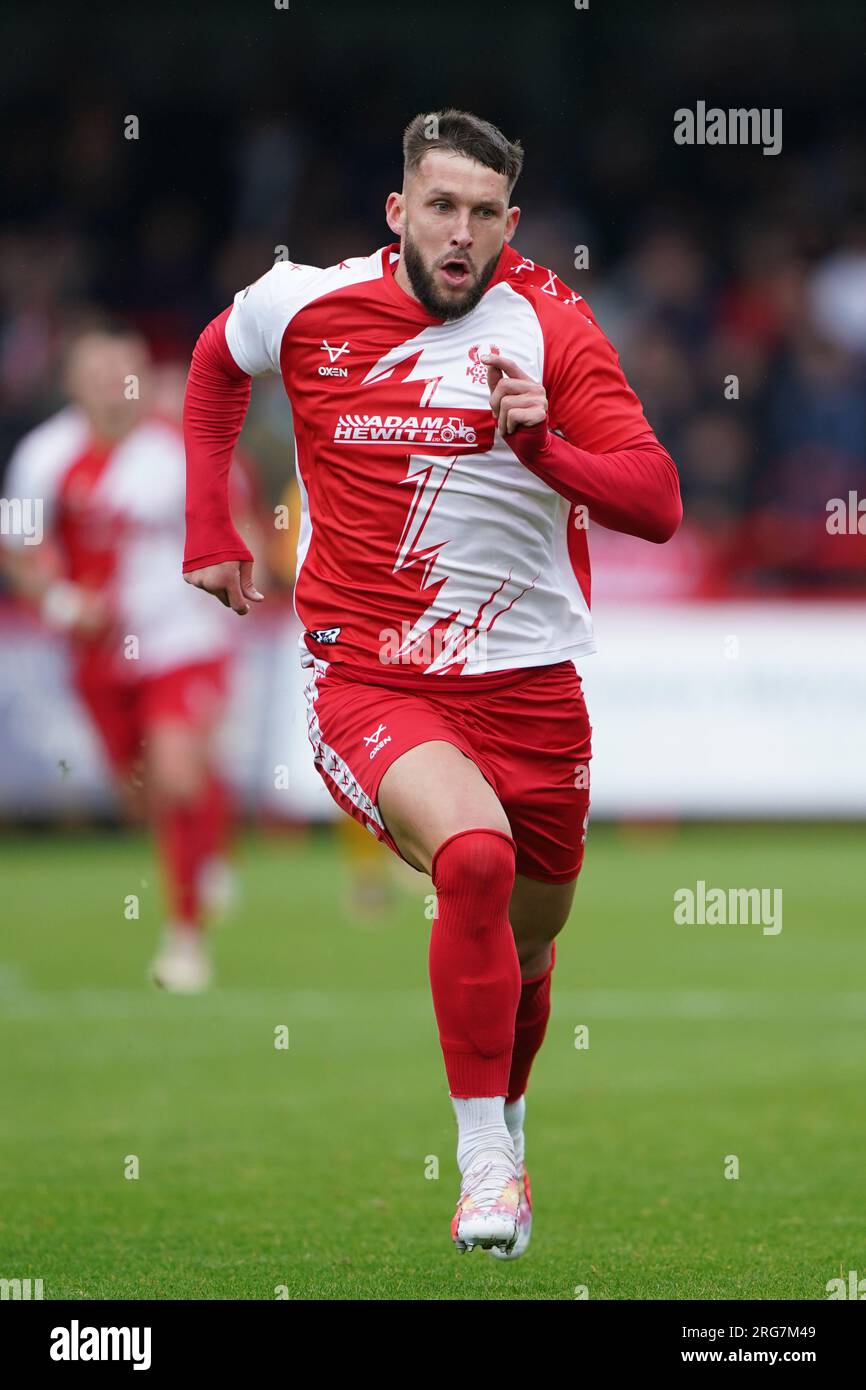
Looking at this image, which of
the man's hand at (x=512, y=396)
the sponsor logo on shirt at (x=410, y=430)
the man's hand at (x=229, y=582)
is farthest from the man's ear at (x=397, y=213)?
the man's hand at (x=229, y=582)

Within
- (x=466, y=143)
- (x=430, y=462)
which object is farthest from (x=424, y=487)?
(x=466, y=143)

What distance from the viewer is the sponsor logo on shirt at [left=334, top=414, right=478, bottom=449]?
489 centimetres

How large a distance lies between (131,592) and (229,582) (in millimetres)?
5169

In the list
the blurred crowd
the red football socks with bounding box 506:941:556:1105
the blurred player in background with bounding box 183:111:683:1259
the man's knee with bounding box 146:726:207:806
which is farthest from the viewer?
the blurred crowd

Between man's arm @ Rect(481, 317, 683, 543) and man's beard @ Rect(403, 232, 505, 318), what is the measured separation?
23 cm

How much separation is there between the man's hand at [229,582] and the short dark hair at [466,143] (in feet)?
3.47

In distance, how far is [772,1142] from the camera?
21.4 feet

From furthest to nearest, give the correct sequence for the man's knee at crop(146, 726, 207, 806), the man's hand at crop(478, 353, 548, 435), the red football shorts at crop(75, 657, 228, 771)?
1. the red football shorts at crop(75, 657, 228, 771)
2. the man's knee at crop(146, 726, 207, 806)
3. the man's hand at crop(478, 353, 548, 435)

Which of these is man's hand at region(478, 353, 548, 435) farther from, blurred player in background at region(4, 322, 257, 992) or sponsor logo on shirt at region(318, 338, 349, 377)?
blurred player in background at region(4, 322, 257, 992)

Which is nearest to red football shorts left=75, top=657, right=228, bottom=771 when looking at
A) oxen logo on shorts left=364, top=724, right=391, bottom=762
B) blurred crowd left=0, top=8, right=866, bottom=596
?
oxen logo on shorts left=364, top=724, right=391, bottom=762

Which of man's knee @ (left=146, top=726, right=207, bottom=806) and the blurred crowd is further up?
the blurred crowd

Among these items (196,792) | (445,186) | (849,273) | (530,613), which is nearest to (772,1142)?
(530,613)

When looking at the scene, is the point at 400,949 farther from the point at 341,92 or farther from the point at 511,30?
the point at 511,30

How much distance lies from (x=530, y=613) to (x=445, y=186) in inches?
39.7
